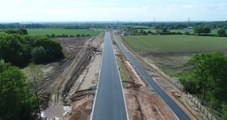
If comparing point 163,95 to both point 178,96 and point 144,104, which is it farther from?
point 144,104

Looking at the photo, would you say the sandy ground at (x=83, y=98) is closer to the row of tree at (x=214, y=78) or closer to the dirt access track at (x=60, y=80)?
the dirt access track at (x=60, y=80)

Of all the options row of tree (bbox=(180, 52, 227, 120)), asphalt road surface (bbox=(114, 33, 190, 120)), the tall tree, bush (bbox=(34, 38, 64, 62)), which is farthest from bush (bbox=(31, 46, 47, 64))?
the tall tree

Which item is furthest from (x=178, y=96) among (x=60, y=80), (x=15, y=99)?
(x=15, y=99)

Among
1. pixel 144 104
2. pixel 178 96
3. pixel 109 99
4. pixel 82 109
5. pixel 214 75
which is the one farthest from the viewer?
pixel 178 96

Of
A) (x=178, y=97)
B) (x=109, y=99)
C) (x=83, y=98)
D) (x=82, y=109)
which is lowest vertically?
(x=178, y=97)

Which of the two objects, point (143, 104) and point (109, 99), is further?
point (109, 99)

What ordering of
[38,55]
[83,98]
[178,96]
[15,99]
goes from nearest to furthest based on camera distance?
1. [15,99]
2. [83,98]
3. [178,96]
4. [38,55]

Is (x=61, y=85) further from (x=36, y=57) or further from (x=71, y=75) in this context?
(x=36, y=57)

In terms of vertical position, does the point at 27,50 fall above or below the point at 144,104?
above
